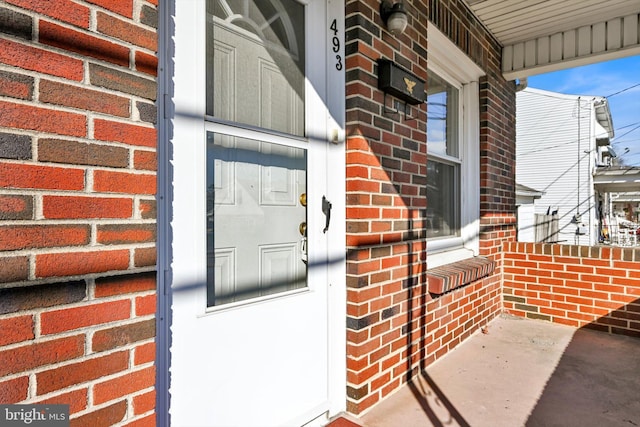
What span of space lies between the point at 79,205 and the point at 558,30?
4319mm

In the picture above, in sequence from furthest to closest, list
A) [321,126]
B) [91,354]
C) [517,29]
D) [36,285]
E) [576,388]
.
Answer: [517,29] → [576,388] → [321,126] → [91,354] → [36,285]

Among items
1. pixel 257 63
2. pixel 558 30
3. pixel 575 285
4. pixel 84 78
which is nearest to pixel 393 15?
pixel 257 63

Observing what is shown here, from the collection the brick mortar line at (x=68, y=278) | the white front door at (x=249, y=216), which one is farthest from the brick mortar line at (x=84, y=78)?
the brick mortar line at (x=68, y=278)

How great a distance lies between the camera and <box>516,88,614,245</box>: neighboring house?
12.9 metres

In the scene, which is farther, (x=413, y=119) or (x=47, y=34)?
(x=413, y=119)

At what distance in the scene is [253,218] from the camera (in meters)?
1.68

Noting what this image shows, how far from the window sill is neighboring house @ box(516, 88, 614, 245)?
1074 cm

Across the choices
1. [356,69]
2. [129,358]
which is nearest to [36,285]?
[129,358]

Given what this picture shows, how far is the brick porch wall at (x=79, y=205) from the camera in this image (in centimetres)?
93

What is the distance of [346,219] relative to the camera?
204 centimetres

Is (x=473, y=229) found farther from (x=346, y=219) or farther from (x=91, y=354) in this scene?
(x=91, y=354)

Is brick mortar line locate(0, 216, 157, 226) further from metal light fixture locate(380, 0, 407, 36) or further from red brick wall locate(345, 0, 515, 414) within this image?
metal light fixture locate(380, 0, 407, 36)

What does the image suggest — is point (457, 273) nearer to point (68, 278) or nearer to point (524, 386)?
point (524, 386)

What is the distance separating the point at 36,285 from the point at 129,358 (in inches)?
14.0
